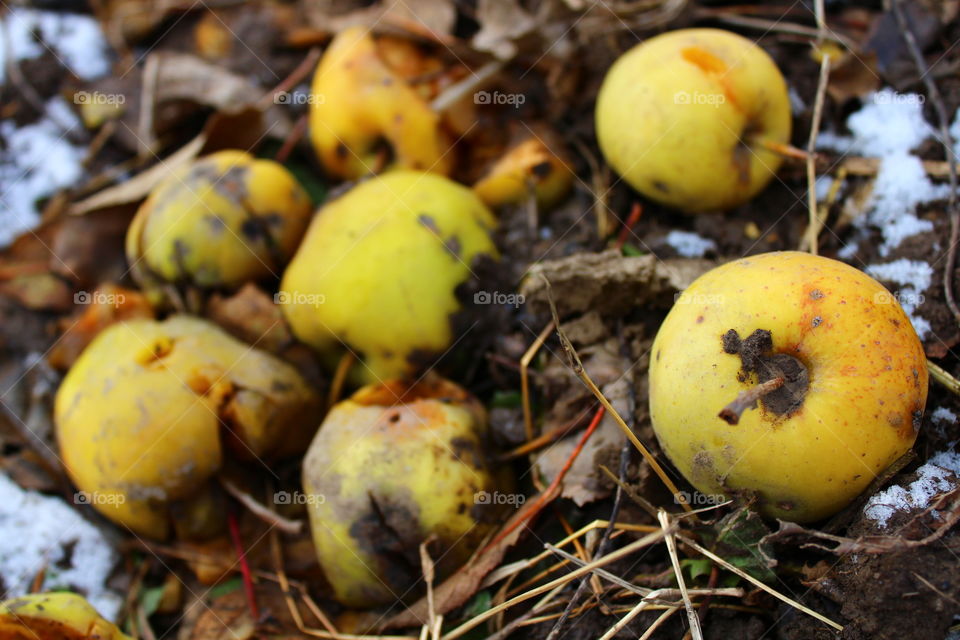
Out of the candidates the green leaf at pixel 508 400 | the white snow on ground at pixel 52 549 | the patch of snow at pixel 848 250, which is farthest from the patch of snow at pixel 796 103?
the white snow on ground at pixel 52 549

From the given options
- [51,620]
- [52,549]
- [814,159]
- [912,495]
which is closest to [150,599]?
[52,549]

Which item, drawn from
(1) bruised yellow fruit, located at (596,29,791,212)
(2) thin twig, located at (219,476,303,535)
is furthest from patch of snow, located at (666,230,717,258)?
(2) thin twig, located at (219,476,303,535)

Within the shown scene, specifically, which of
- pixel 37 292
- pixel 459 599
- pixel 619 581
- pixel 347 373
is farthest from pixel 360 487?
pixel 37 292

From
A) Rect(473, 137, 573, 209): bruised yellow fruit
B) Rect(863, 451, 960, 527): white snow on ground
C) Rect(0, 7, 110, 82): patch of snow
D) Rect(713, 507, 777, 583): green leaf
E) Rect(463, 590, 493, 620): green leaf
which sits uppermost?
Rect(0, 7, 110, 82): patch of snow

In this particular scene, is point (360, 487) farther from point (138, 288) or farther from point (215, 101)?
point (215, 101)

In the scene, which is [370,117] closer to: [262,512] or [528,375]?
[528,375]

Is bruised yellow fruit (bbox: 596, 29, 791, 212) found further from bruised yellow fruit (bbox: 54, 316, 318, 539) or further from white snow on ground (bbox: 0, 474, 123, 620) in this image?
white snow on ground (bbox: 0, 474, 123, 620)
